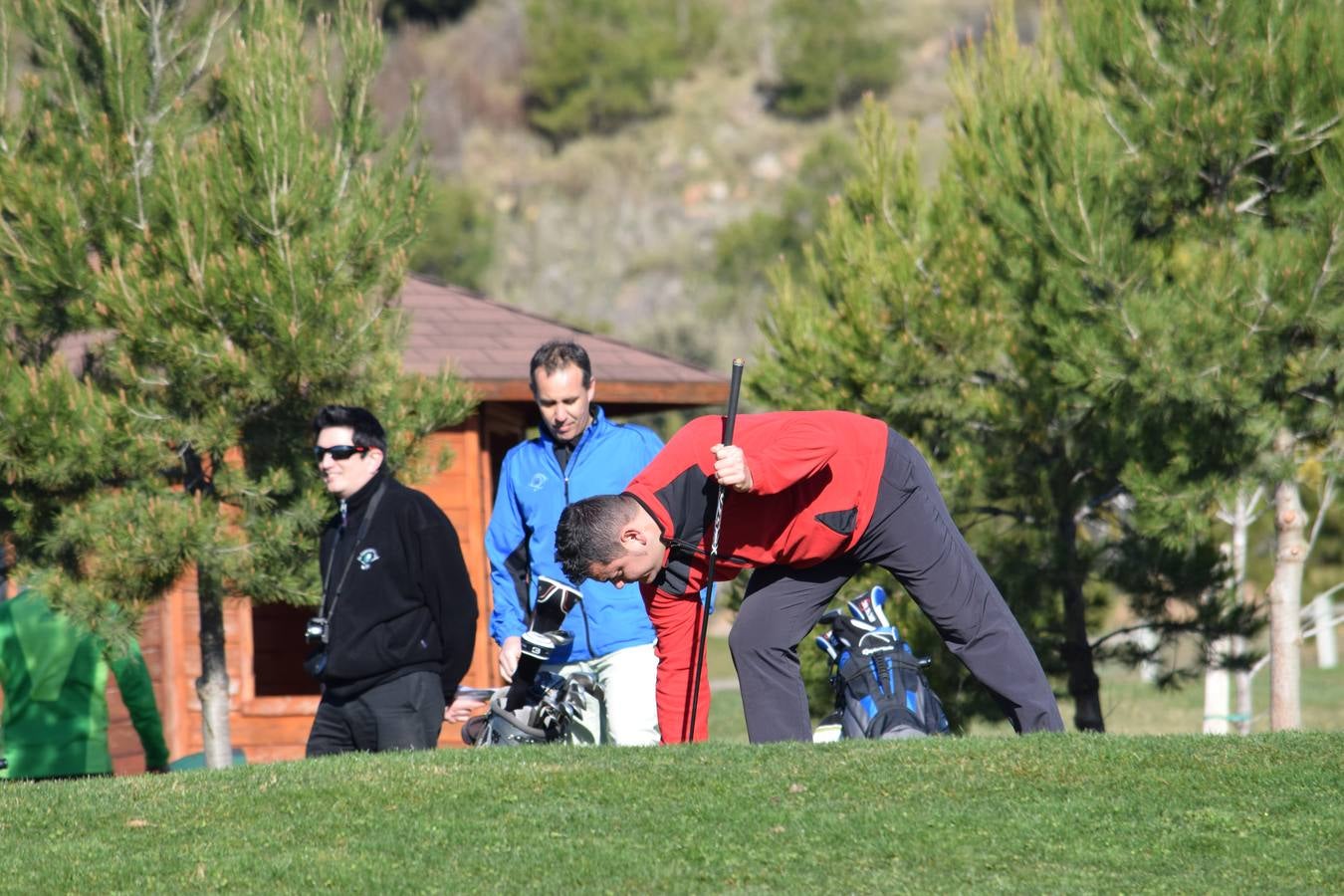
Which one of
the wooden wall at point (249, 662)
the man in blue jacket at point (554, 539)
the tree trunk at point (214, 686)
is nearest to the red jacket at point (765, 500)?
the man in blue jacket at point (554, 539)

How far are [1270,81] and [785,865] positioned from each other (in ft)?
23.7

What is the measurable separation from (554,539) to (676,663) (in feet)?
3.10

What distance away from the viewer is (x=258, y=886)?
14.3 feet

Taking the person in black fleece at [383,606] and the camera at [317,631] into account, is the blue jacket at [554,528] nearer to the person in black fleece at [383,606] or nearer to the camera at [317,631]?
the person in black fleece at [383,606]

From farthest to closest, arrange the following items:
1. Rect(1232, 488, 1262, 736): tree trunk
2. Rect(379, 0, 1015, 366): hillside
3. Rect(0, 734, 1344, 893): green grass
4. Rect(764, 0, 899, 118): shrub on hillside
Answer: Rect(764, 0, 899, 118): shrub on hillside < Rect(379, 0, 1015, 366): hillside < Rect(1232, 488, 1262, 736): tree trunk < Rect(0, 734, 1344, 893): green grass

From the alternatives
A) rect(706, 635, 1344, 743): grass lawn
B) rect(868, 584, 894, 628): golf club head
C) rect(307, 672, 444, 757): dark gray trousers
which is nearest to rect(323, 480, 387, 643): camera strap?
rect(307, 672, 444, 757): dark gray trousers

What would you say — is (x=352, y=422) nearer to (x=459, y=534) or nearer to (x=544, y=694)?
(x=544, y=694)

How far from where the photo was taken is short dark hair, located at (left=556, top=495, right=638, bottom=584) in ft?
16.5

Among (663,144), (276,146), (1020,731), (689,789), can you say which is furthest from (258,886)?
(663,144)

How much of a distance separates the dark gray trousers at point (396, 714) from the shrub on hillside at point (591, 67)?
5563 centimetres

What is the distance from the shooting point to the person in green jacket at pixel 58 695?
7887 mm

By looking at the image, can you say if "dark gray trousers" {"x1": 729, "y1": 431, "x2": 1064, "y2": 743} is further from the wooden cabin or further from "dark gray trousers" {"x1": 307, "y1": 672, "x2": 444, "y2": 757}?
the wooden cabin

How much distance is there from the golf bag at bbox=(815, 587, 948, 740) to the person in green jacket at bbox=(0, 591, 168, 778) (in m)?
3.45

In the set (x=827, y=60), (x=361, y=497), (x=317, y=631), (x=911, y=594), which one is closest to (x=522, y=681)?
(x=317, y=631)
